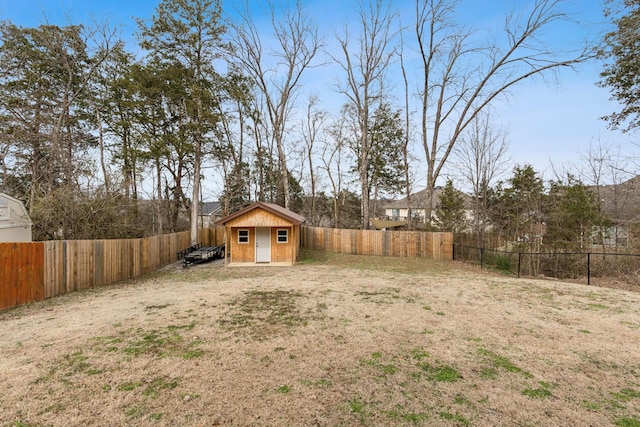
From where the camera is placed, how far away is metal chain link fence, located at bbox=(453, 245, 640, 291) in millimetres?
10297

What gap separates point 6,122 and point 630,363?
1886 centimetres

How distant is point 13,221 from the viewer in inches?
348

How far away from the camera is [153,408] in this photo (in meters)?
2.92

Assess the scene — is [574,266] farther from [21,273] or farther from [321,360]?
[21,273]

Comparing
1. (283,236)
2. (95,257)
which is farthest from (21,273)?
(283,236)

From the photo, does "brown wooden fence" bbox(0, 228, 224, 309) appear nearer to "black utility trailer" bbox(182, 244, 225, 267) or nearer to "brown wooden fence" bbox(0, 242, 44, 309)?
"brown wooden fence" bbox(0, 242, 44, 309)

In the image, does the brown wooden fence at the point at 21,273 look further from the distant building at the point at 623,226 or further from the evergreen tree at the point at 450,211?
the evergreen tree at the point at 450,211

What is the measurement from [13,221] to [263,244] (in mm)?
8674

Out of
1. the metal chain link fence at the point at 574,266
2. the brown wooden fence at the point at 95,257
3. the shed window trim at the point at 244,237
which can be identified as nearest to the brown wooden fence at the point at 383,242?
the brown wooden fence at the point at 95,257

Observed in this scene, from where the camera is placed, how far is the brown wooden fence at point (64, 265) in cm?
645

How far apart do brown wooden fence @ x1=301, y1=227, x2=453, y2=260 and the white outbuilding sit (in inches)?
542

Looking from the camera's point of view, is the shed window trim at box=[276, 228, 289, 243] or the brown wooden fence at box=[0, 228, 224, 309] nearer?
the brown wooden fence at box=[0, 228, 224, 309]

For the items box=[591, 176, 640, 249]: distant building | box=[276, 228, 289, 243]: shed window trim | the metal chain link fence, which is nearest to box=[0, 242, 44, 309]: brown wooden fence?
box=[276, 228, 289, 243]: shed window trim

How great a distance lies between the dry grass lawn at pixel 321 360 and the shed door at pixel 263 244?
6.32 m
